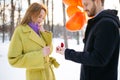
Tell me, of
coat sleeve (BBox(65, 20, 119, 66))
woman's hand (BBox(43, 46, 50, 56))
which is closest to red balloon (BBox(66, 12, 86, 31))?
woman's hand (BBox(43, 46, 50, 56))

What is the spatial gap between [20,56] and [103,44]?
1040 millimetres

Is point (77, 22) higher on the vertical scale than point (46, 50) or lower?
higher

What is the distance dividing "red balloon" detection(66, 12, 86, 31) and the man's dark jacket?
22.0 inches

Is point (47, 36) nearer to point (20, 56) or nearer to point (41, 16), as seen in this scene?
point (41, 16)

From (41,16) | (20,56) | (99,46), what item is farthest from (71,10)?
(99,46)

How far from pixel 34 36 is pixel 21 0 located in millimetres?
10921

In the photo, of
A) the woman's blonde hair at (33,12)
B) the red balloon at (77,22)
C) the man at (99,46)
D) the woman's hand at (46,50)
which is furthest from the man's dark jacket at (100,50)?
the woman's blonde hair at (33,12)

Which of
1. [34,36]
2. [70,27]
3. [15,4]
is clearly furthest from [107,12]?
[15,4]

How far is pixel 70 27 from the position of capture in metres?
2.31

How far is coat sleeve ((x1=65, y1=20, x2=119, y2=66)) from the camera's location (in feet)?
5.05

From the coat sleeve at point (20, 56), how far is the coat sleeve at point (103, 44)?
0.90 metres

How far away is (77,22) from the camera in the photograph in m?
2.29

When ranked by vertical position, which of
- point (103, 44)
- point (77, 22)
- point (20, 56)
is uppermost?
point (77, 22)

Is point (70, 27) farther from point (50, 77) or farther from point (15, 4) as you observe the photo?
point (15, 4)
